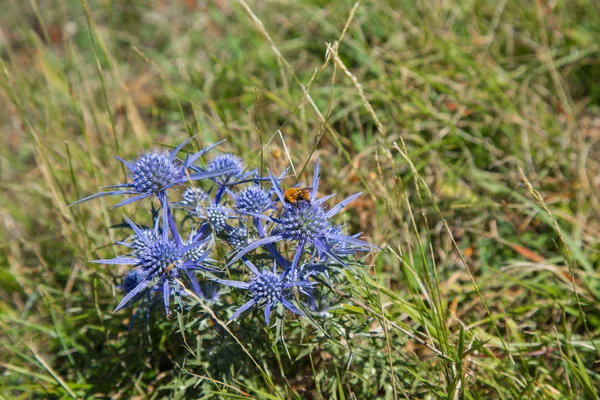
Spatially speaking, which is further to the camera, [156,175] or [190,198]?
[190,198]

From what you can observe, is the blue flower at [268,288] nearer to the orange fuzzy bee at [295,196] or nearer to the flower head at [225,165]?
the orange fuzzy bee at [295,196]

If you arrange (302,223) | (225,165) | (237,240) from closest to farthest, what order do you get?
(302,223), (237,240), (225,165)

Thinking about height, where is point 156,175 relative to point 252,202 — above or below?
above

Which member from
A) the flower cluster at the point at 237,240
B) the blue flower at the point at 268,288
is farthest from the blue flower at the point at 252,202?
the blue flower at the point at 268,288

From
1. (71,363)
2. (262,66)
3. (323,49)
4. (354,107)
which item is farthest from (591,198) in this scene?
(71,363)

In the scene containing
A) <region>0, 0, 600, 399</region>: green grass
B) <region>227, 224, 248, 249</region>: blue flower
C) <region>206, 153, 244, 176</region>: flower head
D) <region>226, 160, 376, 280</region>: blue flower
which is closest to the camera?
<region>226, 160, 376, 280</region>: blue flower

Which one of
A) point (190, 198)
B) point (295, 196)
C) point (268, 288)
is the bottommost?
point (268, 288)

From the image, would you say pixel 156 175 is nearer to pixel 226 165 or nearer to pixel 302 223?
pixel 226 165

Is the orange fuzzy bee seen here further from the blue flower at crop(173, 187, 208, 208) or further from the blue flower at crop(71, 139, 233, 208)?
the blue flower at crop(173, 187, 208, 208)

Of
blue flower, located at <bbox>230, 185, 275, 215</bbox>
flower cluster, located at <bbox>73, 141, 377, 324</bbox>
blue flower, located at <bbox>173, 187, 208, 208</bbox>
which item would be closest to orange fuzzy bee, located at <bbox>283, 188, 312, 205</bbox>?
flower cluster, located at <bbox>73, 141, 377, 324</bbox>

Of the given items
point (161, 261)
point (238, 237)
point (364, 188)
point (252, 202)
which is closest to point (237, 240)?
point (238, 237)
